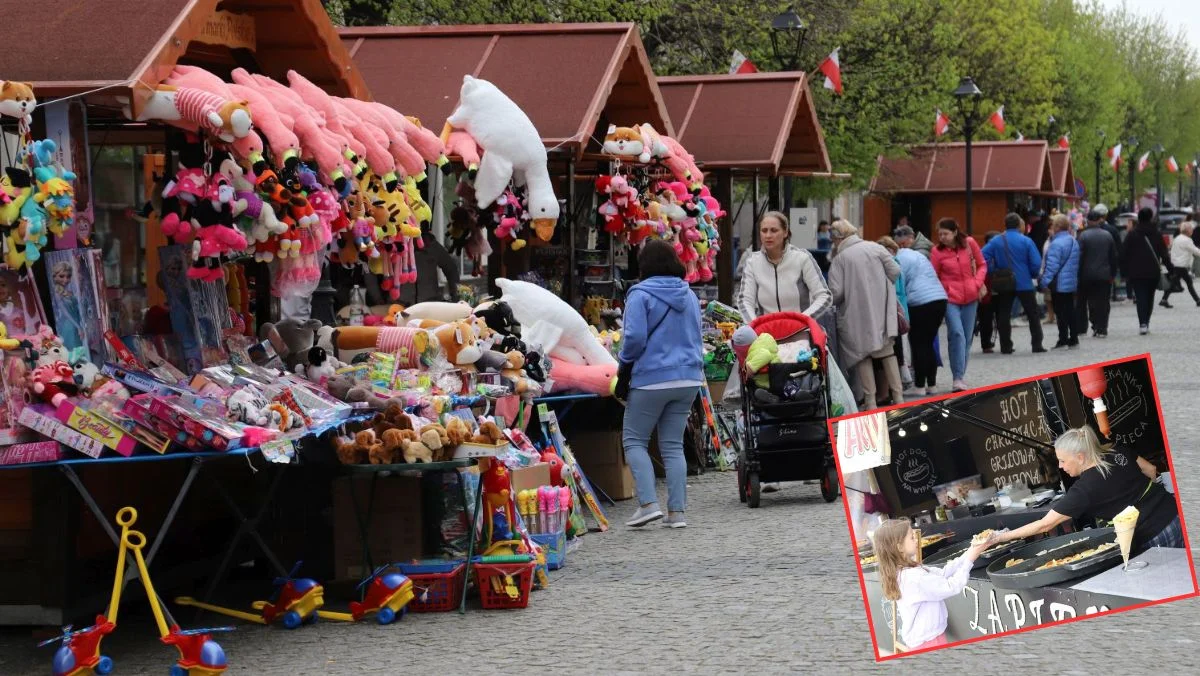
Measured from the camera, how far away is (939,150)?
134 ft

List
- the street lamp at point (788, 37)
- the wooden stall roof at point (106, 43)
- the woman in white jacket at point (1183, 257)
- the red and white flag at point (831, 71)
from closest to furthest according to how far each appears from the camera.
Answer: the wooden stall roof at point (106, 43)
the street lamp at point (788, 37)
the red and white flag at point (831, 71)
the woman in white jacket at point (1183, 257)

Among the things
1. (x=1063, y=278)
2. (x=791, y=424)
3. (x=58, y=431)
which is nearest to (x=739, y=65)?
(x=1063, y=278)

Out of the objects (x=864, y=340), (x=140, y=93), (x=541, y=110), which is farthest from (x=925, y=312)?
(x=140, y=93)

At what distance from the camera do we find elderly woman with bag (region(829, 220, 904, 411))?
49.8 ft

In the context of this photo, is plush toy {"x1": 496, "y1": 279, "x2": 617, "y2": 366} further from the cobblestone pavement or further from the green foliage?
the green foliage

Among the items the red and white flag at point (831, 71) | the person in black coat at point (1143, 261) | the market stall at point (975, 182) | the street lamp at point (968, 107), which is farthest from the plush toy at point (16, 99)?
the market stall at point (975, 182)

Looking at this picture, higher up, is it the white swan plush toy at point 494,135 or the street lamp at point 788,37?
the street lamp at point 788,37

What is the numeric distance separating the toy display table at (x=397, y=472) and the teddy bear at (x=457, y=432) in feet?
0.33

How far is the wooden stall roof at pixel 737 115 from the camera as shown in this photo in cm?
1891

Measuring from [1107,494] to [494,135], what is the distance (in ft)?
26.8

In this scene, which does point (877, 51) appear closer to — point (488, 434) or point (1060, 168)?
point (1060, 168)

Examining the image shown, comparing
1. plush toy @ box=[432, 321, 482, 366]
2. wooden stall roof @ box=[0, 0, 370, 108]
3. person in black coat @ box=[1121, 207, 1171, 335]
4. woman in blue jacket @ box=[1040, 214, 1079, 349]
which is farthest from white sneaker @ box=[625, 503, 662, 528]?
person in black coat @ box=[1121, 207, 1171, 335]

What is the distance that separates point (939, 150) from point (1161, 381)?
22.0 m

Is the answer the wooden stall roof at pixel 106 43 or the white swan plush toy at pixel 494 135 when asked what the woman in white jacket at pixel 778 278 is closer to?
the white swan plush toy at pixel 494 135
